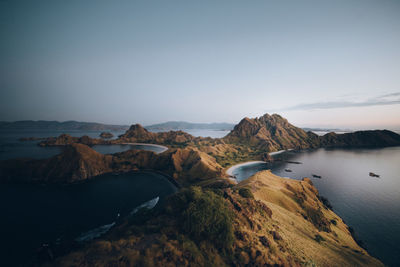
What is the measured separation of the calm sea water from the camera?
151 ft

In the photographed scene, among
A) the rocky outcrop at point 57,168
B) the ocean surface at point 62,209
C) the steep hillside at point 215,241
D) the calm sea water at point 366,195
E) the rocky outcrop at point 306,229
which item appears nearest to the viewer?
the steep hillside at point 215,241

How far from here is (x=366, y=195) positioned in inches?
2987

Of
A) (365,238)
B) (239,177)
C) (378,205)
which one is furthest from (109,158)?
(378,205)

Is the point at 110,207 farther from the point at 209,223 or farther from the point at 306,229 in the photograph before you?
A: the point at 306,229

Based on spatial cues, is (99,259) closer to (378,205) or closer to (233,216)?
(233,216)

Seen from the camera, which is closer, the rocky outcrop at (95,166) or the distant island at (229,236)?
the distant island at (229,236)

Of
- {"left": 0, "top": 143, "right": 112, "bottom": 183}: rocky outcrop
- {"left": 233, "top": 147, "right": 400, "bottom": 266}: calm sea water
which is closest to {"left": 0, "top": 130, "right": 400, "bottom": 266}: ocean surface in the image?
{"left": 233, "top": 147, "right": 400, "bottom": 266}: calm sea water

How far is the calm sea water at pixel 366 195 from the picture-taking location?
46031mm

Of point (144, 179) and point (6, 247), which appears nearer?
point (6, 247)

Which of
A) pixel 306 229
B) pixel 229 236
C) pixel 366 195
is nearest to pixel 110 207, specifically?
pixel 229 236

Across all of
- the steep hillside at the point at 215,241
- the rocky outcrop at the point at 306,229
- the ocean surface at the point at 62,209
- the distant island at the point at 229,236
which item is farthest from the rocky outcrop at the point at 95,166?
the steep hillside at the point at 215,241

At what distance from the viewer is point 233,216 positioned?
31.8 m

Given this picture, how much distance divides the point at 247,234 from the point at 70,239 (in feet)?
167

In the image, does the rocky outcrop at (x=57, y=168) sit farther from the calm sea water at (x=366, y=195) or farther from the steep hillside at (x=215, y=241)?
the calm sea water at (x=366, y=195)
